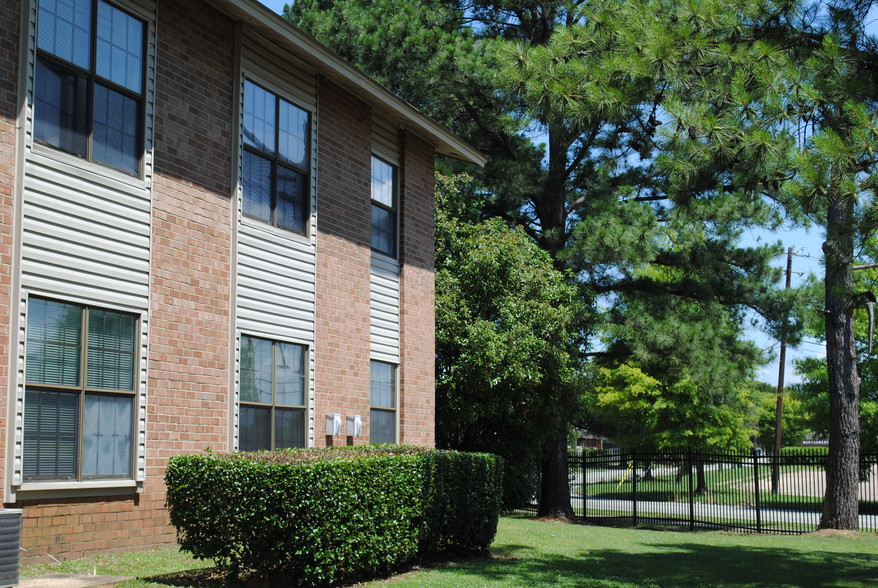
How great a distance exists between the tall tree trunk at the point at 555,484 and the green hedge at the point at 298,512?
49.8ft

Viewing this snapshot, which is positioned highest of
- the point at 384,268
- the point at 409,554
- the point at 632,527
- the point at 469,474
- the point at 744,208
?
the point at 744,208

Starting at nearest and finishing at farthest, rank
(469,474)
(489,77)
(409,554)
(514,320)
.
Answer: (409,554) → (469,474) → (514,320) → (489,77)

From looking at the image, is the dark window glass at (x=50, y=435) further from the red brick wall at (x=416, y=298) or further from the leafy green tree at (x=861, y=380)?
the leafy green tree at (x=861, y=380)

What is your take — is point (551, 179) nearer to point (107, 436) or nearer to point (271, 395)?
point (271, 395)

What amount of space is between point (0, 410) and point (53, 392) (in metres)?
0.69

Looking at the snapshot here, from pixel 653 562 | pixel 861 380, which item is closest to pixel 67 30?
pixel 653 562

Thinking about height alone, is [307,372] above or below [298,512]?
above

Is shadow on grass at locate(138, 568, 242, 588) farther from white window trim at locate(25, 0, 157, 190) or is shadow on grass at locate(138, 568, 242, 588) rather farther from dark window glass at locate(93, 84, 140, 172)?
dark window glass at locate(93, 84, 140, 172)

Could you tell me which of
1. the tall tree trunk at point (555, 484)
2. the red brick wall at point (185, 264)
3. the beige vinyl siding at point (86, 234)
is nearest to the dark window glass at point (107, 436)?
the beige vinyl siding at point (86, 234)

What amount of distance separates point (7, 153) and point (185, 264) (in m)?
2.73

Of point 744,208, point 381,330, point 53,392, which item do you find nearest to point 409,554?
point 53,392

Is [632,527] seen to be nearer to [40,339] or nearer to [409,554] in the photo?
[409,554]

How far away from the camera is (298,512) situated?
870 centimetres

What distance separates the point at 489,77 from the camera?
21844 millimetres
